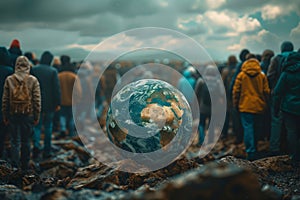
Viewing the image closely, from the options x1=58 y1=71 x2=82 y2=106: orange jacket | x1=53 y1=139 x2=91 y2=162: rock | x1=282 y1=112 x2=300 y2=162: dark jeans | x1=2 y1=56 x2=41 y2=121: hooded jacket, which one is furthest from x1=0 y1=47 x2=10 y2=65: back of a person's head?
x1=282 y1=112 x2=300 y2=162: dark jeans

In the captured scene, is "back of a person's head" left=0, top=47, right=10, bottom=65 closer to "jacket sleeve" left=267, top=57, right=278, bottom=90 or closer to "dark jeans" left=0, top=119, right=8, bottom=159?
"dark jeans" left=0, top=119, right=8, bottom=159

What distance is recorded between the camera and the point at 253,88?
7.68 m

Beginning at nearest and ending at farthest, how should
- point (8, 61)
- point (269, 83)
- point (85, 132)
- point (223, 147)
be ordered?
1. point (8, 61)
2. point (269, 83)
3. point (223, 147)
4. point (85, 132)

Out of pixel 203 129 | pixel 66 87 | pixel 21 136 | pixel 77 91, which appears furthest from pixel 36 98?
pixel 203 129

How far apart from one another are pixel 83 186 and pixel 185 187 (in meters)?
2.70

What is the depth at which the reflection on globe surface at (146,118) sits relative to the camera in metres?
5.55

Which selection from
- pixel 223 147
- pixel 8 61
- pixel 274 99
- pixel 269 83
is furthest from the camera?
pixel 223 147

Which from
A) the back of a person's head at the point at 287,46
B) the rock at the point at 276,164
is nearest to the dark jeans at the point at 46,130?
the rock at the point at 276,164

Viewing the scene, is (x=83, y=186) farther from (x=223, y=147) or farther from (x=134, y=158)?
(x=223, y=147)

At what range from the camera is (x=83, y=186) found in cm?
526

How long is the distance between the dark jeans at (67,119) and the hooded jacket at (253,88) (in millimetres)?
5459

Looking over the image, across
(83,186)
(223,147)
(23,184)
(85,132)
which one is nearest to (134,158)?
(83,186)

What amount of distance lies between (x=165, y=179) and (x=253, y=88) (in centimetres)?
325

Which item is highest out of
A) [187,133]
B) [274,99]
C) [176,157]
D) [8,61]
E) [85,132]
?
[8,61]
